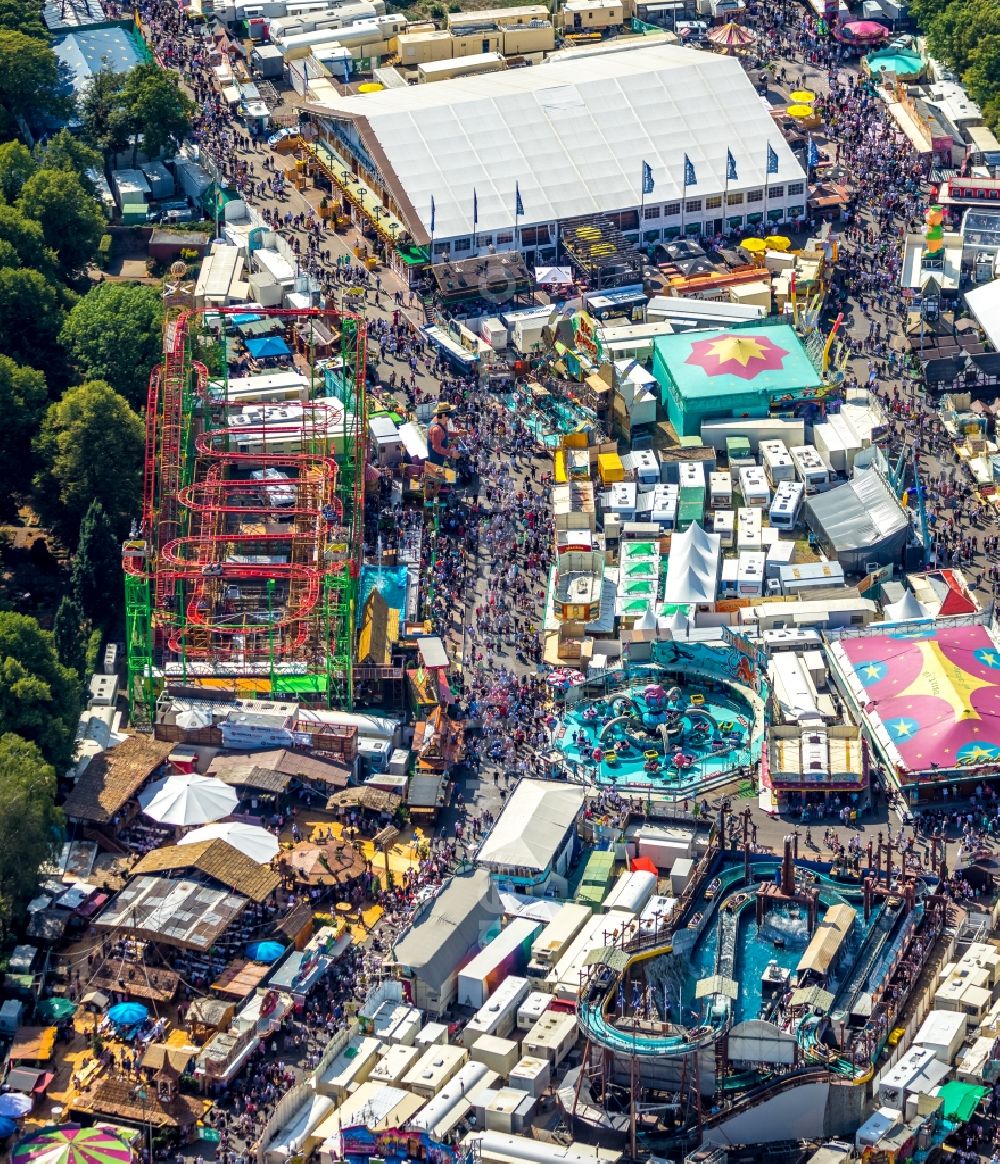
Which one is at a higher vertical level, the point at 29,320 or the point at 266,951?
the point at 29,320

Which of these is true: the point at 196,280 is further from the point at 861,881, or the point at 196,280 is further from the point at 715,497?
the point at 861,881

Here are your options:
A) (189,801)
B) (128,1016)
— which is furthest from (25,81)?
(128,1016)

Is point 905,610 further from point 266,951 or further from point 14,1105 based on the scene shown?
point 14,1105

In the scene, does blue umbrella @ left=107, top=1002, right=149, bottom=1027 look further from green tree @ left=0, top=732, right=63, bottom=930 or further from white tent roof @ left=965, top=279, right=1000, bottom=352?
white tent roof @ left=965, top=279, right=1000, bottom=352

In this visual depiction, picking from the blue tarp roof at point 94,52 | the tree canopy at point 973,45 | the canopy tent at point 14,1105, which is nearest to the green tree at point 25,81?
the blue tarp roof at point 94,52

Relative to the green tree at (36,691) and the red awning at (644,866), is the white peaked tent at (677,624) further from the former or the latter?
the green tree at (36,691)

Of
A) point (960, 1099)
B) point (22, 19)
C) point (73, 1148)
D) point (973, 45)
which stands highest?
point (973, 45)

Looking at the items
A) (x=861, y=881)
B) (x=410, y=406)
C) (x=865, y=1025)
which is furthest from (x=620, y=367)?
(x=865, y=1025)
